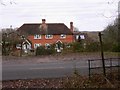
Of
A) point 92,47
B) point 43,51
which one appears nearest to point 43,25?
point 92,47

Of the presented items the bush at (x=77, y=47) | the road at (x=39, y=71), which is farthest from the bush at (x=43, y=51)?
the road at (x=39, y=71)

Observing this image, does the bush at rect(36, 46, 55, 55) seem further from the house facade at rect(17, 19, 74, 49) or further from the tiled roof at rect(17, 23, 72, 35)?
the tiled roof at rect(17, 23, 72, 35)

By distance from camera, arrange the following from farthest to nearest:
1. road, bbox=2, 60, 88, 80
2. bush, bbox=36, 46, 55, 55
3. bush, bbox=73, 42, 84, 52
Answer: bush, bbox=73, 42, 84, 52
bush, bbox=36, 46, 55, 55
road, bbox=2, 60, 88, 80

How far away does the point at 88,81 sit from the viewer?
40.4 feet

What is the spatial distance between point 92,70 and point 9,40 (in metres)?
28.3

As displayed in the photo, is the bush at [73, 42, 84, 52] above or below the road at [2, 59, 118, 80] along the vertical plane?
above

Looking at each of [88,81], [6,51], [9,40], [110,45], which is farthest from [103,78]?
[9,40]

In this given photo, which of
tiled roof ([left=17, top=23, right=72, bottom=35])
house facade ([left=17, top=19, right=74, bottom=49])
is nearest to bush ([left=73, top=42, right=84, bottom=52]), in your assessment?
house facade ([left=17, top=19, right=74, bottom=49])

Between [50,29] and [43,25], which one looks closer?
[43,25]

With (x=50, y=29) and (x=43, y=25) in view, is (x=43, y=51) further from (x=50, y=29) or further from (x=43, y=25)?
(x=50, y=29)

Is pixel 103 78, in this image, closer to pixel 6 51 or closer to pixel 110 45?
pixel 110 45

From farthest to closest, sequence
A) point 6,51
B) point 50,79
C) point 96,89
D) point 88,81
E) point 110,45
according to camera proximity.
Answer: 1. point 6,51
2. point 110,45
3. point 50,79
4. point 88,81
5. point 96,89

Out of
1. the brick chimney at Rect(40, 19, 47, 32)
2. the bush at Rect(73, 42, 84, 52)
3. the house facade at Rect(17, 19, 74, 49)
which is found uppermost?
the brick chimney at Rect(40, 19, 47, 32)

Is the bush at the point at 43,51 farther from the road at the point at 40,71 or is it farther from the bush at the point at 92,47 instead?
the road at the point at 40,71
